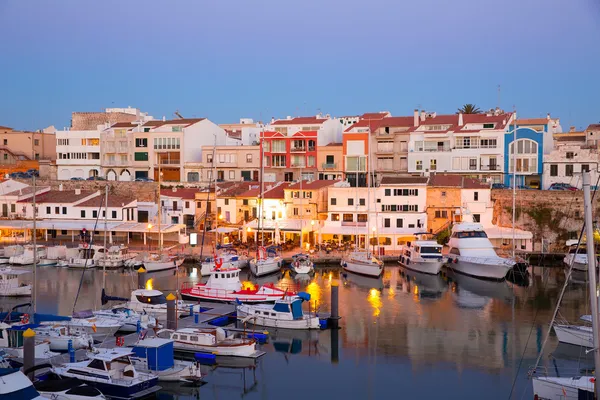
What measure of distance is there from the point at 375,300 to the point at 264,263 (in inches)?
321

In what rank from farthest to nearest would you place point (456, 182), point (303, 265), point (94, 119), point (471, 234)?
point (94, 119), point (456, 182), point (471, 234), point (303, 265)

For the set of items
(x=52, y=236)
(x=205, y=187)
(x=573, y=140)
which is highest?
(x=573, y=140)

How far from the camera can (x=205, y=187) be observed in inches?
2286

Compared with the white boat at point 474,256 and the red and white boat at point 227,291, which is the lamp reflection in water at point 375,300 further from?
the white boat at point 474,256

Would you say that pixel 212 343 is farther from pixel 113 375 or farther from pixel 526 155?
pixel 526 155

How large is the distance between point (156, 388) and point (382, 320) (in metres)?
11.6

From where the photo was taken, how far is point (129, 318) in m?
27.9

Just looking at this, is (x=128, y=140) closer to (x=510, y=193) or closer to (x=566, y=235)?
(x=510, y=193)

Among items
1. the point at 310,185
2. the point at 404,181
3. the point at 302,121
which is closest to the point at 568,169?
the point at 404,181

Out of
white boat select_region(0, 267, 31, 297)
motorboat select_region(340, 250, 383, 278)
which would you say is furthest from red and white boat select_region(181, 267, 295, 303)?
motorboat select_region(340, 250, 383, 278)

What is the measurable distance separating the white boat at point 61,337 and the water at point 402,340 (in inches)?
188

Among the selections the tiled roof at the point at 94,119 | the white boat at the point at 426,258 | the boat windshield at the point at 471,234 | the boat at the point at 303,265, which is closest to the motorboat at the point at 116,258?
the boat at the point at 303,265

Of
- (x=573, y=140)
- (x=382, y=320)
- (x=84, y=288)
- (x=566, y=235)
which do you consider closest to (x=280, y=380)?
(x=382, y=320)

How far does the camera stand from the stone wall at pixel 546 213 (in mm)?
47094
